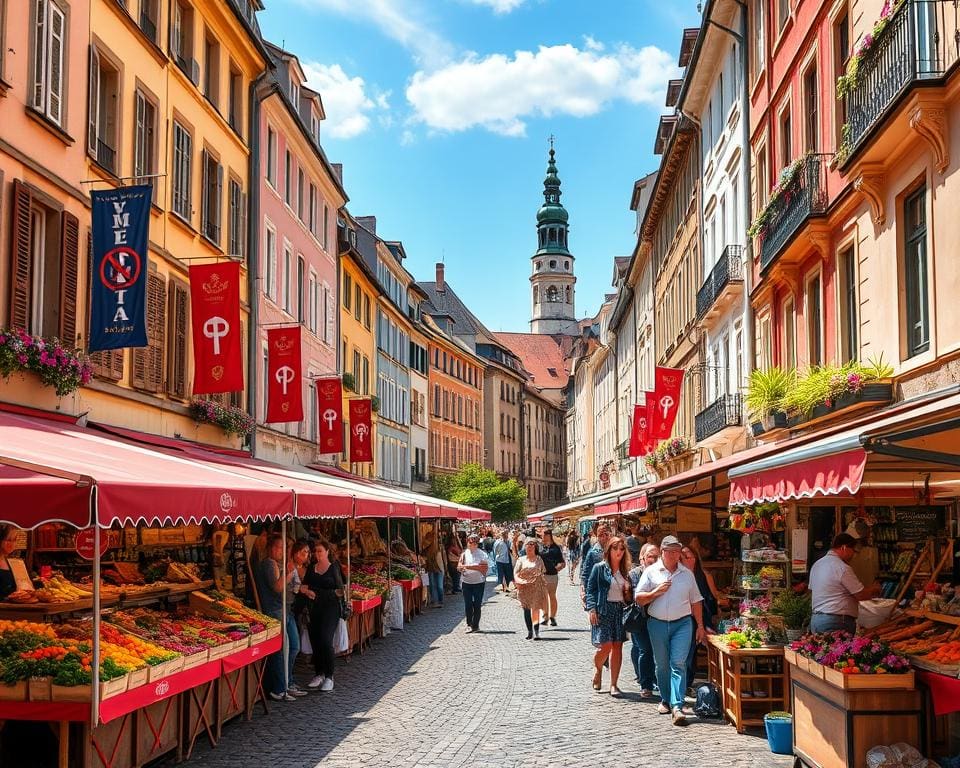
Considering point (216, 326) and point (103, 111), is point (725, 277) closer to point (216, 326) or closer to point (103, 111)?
point (216, 326)

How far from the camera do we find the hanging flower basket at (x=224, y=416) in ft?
70.3

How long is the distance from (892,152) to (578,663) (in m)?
8.41

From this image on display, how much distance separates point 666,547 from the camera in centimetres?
1259

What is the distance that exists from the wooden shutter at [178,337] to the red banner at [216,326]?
217 centimetres

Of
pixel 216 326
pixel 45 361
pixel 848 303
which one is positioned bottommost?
pixel 45 361

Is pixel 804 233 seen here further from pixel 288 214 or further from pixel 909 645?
pixel 288 214

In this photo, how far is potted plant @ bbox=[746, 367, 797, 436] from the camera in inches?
734

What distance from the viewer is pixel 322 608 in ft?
49.2

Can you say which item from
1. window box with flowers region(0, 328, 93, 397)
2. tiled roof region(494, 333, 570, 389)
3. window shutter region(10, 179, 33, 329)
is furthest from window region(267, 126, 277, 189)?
tiled roof region(494, 333, 570, 389)

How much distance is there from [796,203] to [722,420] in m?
→ 7.48

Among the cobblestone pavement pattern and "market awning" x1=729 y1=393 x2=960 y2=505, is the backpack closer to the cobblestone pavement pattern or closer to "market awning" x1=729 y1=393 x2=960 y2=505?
the cobblestone pavement pattern

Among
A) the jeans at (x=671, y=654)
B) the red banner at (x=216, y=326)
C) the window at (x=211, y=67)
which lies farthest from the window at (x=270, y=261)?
the jeans at (x=671, y=654)

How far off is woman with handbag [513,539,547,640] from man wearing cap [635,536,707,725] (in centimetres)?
846

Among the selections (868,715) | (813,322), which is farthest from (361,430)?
(868,715)
